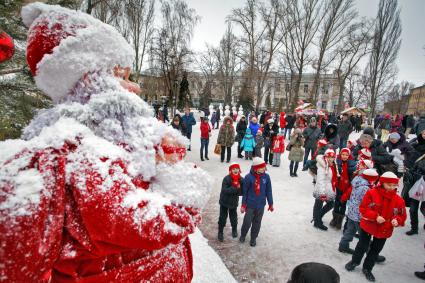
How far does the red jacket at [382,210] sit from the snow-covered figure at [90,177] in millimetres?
3461

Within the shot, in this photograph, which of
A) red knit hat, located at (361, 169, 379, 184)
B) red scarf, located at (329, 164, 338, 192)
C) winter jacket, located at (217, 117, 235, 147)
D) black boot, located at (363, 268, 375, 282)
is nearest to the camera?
black boot, located at (363, 268, 375, 282)

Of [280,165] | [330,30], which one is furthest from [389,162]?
[330,30]

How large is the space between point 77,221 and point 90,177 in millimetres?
128

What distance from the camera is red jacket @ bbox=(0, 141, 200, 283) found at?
623 mm

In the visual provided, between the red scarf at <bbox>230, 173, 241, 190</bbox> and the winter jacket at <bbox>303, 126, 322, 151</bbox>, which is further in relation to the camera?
the winter jacket at <bbox>303, 126, 322, 151</bbox>

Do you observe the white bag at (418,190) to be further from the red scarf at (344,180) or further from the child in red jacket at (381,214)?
the child in red jacket at (381,214)

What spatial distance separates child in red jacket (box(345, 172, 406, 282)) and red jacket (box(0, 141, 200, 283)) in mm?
3676

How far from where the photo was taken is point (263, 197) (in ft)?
15.4

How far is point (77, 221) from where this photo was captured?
0.72 meters

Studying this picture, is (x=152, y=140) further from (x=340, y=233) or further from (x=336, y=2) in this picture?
(x=336, y=2)

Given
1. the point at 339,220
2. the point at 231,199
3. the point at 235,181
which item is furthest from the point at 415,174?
the point at 231,199

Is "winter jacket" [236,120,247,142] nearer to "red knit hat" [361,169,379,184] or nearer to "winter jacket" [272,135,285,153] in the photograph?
"winter jacket" [272,135,285,153]

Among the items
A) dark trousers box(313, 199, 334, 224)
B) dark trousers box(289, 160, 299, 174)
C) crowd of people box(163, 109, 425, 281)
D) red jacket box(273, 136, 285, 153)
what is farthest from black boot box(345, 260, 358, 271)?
red jacket box(273, 136, 285, 153)

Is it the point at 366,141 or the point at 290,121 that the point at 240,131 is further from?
the point at 290,121
